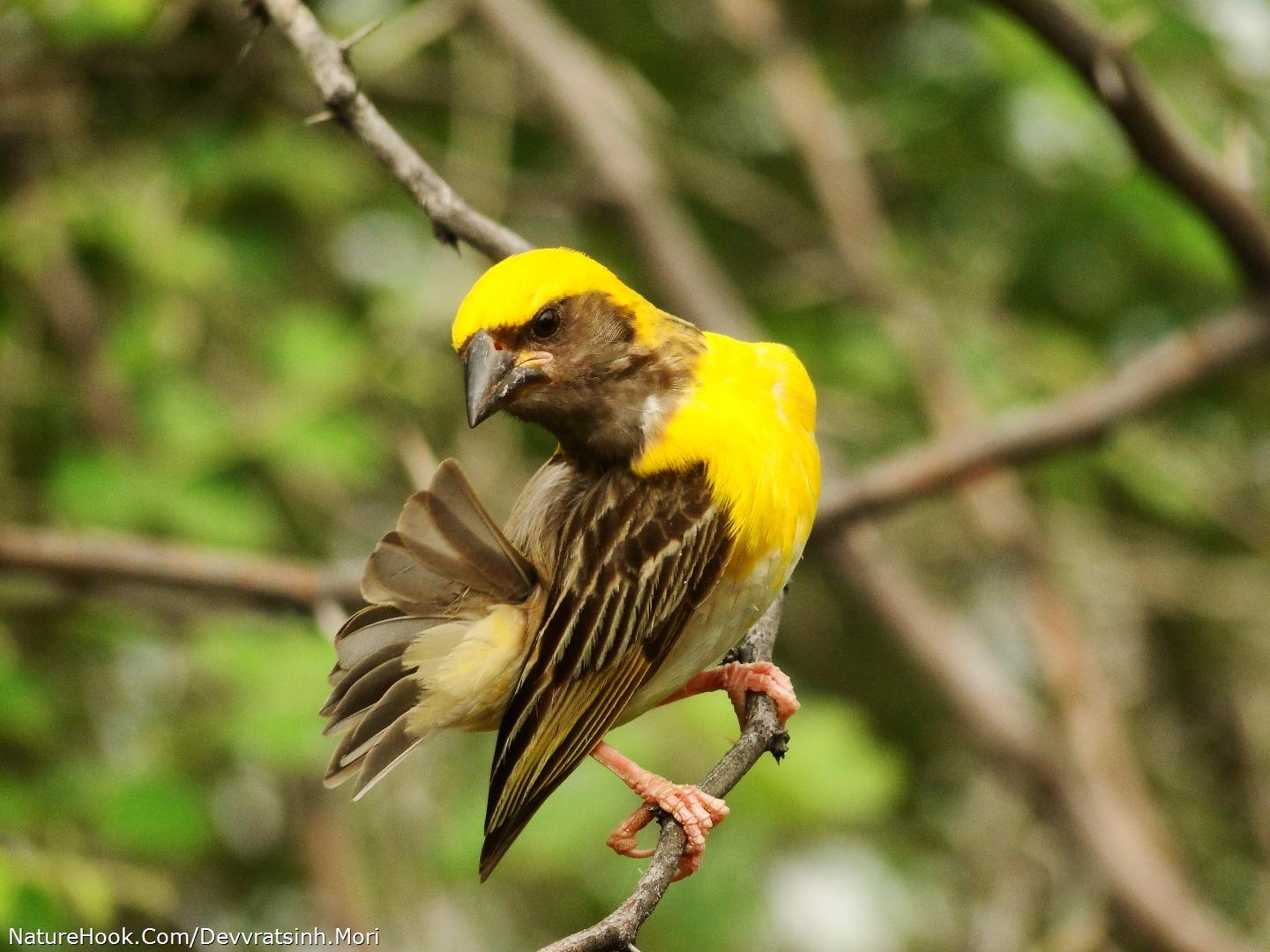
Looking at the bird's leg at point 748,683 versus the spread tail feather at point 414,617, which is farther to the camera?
the bird's leg at point 748,683

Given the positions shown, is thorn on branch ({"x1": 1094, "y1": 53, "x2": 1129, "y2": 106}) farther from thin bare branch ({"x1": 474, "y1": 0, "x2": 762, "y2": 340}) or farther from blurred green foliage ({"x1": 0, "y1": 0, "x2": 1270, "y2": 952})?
thin bare branch ({"x1": 474, "y1": 0, "x2": 762, "y2": 340})

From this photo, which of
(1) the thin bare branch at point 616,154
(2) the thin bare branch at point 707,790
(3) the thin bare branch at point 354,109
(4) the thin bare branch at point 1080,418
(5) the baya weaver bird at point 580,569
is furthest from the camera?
(1) the thin bare branch at point 616,154

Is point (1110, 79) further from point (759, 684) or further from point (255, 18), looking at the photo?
point (255, 18)

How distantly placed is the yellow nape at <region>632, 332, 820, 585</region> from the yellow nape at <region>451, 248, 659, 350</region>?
1.24 ft

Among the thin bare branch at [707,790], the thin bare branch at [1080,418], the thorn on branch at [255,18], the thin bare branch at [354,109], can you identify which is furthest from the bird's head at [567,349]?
the thin bare branch at [1080,418]

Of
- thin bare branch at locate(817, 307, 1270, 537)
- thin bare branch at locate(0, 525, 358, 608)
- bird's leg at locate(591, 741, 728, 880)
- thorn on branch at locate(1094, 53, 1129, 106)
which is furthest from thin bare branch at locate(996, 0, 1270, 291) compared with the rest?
thin bare branch at locate(0, 525, 358, 608)

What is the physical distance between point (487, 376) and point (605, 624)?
1.96 feet

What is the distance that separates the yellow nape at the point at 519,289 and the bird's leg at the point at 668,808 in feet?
3.19

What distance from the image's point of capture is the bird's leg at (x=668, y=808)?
9.61 feet

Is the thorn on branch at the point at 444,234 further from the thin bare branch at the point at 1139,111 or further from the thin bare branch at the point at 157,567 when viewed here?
the thin bare branch at the point at 1139,111

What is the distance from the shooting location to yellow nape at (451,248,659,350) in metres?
2.84

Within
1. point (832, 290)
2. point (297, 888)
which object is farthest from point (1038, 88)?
point (297, 888)

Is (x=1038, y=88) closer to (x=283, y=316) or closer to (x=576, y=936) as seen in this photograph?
(x=283, y=316)

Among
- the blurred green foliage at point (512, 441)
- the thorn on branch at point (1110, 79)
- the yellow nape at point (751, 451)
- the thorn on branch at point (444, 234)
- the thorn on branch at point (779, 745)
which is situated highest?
the thorn on branch at point (1110, 79)
